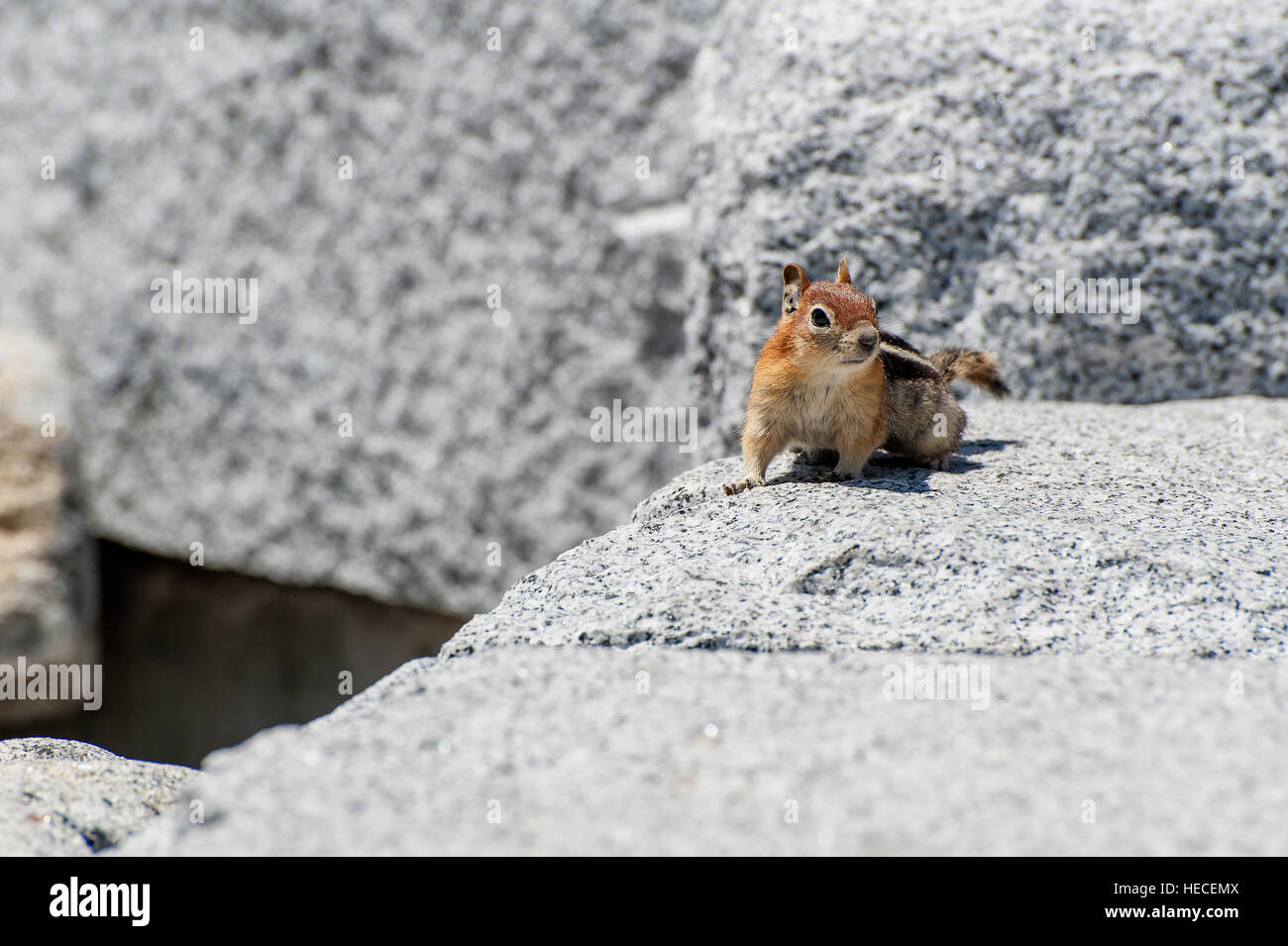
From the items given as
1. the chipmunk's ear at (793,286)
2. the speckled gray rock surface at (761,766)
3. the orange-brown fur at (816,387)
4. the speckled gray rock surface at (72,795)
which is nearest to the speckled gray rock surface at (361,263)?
the chipmunk's ear at (793,286)

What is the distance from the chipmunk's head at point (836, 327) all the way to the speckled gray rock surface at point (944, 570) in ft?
1.23

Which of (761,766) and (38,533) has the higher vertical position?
(38,533)

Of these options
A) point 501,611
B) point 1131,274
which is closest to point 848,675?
point 501,611

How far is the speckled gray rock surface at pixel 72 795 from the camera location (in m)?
2.52

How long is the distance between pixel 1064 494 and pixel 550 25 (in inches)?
140

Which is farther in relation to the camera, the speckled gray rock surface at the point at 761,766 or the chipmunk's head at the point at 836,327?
the chipmunk's head at the point at 836,327

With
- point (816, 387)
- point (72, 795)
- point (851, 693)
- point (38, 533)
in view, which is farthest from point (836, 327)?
point (38, 533)

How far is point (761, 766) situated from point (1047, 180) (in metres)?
3.10

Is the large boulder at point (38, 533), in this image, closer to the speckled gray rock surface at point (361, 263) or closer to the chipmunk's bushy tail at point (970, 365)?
the speckled gray rock surface at point (361, 263)

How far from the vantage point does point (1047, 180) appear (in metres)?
4.29

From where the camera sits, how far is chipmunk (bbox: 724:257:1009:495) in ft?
10.4

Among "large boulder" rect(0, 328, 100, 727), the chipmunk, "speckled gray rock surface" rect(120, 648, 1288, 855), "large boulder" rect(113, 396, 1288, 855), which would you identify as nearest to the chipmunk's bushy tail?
the chipmunk

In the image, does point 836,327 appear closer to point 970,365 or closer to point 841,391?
point 841,391
